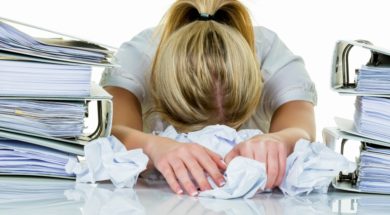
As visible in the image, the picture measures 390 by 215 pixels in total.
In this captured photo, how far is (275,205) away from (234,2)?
1.95ft

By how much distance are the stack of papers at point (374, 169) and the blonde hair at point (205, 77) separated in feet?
0.95

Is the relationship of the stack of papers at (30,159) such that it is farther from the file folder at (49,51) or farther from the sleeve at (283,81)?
the sleeve at (283,81)

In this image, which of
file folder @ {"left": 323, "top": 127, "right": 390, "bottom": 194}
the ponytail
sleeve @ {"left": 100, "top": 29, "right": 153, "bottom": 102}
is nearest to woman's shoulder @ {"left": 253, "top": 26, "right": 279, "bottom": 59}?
the ponytail

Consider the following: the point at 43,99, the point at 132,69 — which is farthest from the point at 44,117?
the point at 132,69

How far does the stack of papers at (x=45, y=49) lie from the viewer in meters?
1.40

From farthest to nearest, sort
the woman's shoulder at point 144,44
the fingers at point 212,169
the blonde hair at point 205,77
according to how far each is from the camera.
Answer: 1. the woman's shoulder at point 144,44
2. the blonde hair at point 205,77
3. the fingers at point 212,169

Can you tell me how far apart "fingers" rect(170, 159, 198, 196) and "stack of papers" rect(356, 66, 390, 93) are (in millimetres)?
327

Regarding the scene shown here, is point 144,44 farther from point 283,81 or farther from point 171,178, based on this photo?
point 171,178

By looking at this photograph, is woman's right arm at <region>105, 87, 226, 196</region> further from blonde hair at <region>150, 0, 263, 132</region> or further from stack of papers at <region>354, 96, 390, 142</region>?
stack of papers at <region>354, 96, 390, 142</region>

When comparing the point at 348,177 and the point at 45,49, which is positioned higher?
the point at 45,49

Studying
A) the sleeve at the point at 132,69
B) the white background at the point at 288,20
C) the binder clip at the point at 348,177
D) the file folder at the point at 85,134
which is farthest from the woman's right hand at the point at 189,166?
the white background at the point at 288,20

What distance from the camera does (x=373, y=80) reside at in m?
1.39

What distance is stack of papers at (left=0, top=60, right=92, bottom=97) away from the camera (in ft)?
4.63

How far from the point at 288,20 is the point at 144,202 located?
5.26ft
